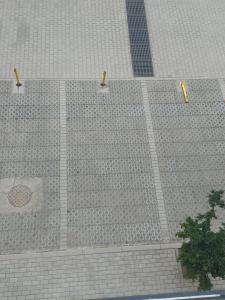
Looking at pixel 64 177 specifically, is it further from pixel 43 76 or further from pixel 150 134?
pixel 43 76

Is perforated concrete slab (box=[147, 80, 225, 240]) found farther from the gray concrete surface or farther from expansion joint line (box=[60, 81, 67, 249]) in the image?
expansion joint line (box=[60, 81, 67, 249])

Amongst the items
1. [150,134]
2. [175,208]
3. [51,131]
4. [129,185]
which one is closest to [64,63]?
[51,131]

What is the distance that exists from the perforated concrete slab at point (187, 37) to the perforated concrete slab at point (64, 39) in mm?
1506

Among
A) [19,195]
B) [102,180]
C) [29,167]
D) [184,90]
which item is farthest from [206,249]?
[184,90]

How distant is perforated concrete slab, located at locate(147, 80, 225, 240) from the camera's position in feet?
43.0

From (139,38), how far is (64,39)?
347cm

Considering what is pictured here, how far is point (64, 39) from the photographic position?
16891 mm

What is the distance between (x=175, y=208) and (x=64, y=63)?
7822mm

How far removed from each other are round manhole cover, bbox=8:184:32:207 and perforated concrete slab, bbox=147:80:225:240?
474cm

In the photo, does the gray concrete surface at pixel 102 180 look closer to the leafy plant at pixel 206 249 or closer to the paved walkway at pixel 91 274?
the paved walkway at pixel 91 274

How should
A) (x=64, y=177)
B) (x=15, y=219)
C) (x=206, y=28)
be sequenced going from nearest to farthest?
(x=15, y=219) → (x=64, y=177) → (x=206, y=28)

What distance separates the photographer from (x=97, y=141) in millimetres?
14109

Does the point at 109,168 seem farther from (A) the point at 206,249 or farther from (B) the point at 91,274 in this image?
(A) the point at 206,249

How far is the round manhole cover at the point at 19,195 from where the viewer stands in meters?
12.6
